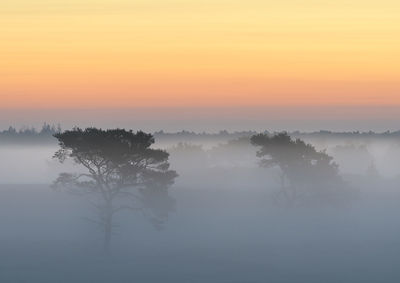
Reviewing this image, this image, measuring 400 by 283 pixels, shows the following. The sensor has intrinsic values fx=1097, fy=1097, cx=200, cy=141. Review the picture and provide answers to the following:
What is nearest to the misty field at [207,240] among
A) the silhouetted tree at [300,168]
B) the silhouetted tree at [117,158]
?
the silhouetted tree at [300,168]

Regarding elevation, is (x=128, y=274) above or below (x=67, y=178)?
below

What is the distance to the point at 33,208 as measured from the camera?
11338 centimetres

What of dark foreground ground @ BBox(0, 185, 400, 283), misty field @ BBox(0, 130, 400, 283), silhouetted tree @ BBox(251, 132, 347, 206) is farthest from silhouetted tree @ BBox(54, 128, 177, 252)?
silhouetted tree @ BBox(251, 132, 347, 206)

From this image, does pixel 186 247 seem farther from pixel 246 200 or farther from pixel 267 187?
pixel 267 187

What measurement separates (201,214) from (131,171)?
1174 inches

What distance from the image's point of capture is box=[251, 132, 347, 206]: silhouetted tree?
119 meters

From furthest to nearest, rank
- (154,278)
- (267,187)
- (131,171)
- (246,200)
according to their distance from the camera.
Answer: (267,187), (246,200), (131,171), (154,278)

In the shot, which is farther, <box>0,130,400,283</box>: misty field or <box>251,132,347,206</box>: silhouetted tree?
<box>251,132,347,206</box>: silhouetted tree

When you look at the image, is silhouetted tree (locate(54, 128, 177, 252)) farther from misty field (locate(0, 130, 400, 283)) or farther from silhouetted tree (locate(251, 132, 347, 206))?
silhouetted tree (locate(251, 132, 347, 206))

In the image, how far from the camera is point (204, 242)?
94.1 m

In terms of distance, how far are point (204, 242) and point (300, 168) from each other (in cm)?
3095

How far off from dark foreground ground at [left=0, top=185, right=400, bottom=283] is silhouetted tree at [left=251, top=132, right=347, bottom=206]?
8.61 ft

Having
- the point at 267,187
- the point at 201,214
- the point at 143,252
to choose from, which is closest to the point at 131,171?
the point at 143,252

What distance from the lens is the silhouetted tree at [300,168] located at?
11919 cm
